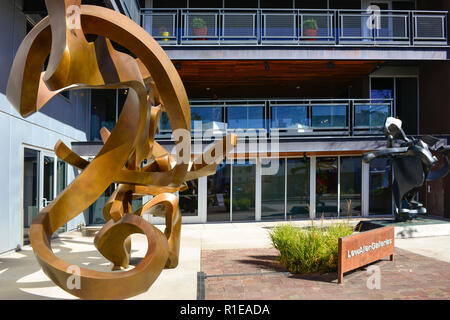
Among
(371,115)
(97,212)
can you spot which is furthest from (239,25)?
(97,212)

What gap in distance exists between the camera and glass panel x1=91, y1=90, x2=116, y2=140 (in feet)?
48.4

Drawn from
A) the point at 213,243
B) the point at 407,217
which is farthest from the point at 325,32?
the point at 213,243

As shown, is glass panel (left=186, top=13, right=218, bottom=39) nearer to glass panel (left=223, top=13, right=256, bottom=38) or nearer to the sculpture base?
glass panel (left=223, top=13, right=256, bottom=38)

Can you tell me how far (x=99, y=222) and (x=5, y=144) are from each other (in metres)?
6.14

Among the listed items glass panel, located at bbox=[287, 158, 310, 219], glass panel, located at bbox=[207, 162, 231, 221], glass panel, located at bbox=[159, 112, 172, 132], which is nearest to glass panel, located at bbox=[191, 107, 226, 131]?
glass panel, located at bbox=[159, 112, 172, 132]

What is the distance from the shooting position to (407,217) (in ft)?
37.9

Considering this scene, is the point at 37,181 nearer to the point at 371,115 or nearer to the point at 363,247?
the point at 363,247

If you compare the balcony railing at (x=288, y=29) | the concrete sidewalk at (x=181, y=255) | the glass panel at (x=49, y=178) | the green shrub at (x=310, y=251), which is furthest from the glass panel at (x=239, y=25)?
the green shrub at (x=310, y=251)

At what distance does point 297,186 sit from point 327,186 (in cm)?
136

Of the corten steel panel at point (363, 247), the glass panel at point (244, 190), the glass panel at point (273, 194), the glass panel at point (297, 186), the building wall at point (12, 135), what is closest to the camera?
the corten steel panel at point (363, 247)

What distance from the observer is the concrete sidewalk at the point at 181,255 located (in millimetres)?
5895

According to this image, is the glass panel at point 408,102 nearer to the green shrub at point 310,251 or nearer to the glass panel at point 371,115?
the glass panel at point 371,115

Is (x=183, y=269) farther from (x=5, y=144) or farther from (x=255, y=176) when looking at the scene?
(x=255, y=176)

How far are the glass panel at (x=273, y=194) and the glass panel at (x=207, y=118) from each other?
11.0 ft
